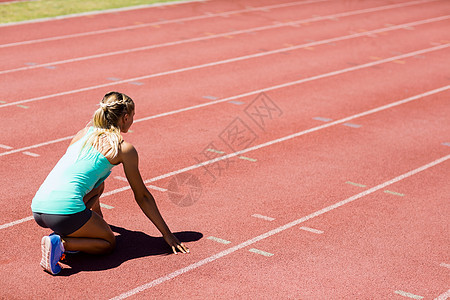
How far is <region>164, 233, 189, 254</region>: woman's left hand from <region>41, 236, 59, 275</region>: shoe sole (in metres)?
1.07

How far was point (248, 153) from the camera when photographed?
9.42 meters

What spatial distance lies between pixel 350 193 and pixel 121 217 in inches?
107

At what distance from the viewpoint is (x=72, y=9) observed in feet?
64.4

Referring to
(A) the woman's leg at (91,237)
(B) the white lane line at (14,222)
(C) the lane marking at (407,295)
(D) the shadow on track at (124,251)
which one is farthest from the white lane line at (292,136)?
(C) the lane marking at (407,295)

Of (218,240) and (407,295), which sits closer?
(407,295)

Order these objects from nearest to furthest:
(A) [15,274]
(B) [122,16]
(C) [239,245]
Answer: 1. (A) [15,274]
2. (C) [239,245]
3. (B) [122,16]

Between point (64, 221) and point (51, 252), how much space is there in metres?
0.29

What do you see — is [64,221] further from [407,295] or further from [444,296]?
[444,296]

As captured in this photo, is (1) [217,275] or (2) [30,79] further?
(2) [30,79]

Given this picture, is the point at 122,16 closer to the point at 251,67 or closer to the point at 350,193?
the point at 251,67

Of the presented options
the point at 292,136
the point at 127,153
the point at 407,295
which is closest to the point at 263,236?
the point at 407,295

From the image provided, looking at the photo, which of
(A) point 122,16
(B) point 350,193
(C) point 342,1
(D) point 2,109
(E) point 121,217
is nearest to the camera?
(E) point 121,217

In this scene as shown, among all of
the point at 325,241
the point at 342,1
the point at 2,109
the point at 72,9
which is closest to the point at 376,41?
the point at 342,1

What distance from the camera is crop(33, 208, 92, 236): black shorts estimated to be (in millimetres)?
5812
